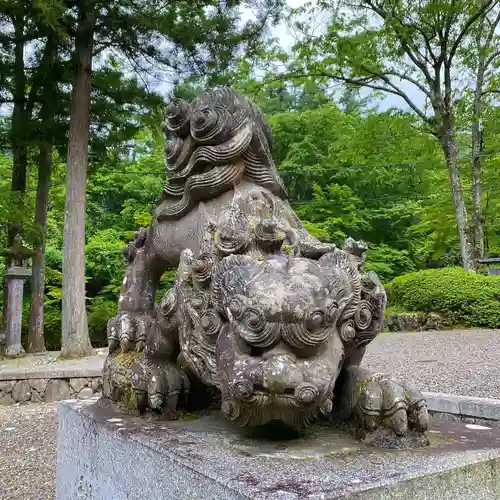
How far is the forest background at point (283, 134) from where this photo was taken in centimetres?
852

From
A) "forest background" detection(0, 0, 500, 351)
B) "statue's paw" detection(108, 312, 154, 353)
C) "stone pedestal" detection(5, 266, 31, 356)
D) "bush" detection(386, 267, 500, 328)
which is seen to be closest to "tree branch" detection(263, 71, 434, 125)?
"forest background" detection(0, 0, 500, 351)

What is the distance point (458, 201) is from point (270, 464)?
11.5 meters

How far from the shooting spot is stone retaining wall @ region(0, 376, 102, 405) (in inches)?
242

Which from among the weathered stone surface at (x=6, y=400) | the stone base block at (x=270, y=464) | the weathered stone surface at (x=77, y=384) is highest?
the stone base block at (x=270, y=464)

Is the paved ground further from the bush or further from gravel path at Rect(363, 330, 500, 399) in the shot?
the bush

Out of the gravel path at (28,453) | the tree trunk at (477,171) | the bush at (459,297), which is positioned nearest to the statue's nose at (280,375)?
the gravel path at (28,453)

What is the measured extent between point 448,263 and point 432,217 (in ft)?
12.9

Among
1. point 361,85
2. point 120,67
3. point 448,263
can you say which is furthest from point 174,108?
point 448,263

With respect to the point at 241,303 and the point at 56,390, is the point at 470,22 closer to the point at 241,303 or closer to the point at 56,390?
the point at 56,390

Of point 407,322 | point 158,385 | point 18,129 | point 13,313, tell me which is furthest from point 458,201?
point 158,385

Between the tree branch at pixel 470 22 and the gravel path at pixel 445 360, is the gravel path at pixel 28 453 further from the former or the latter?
the tree branch at pixel 470 22

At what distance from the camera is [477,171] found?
41.3 feet

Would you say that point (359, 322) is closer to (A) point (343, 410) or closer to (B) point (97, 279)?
(A) point (343, 410)

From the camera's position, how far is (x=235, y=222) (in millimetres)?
1714
